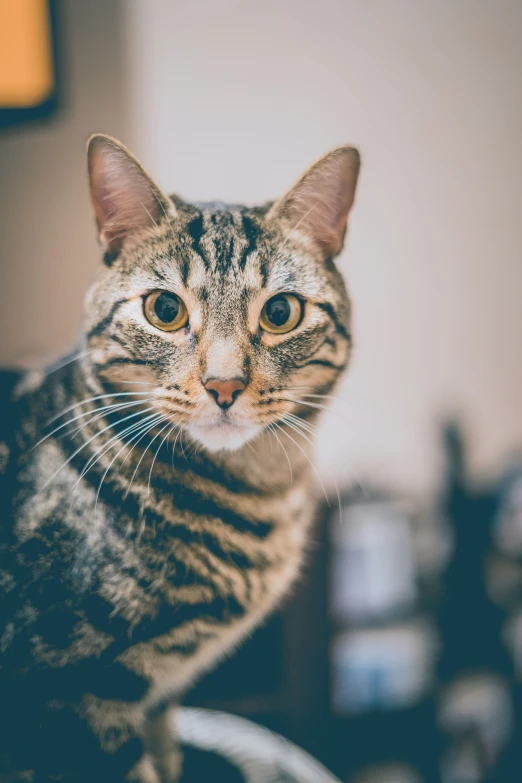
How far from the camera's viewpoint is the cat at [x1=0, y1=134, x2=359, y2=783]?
41cm

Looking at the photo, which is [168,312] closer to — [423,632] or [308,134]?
[308,134]

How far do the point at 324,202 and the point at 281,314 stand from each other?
0.09m

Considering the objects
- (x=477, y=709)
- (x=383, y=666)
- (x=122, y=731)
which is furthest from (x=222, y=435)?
(x=477, y=709)

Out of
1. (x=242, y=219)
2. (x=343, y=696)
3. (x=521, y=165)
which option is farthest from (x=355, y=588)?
(x=242, y=219)

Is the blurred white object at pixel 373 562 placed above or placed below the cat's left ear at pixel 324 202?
below

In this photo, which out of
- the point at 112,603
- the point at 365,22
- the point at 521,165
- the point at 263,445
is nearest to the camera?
the point at 112,603

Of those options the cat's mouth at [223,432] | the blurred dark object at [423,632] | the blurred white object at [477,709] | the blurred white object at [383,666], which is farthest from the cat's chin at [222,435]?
the blurred white object at [477,709]

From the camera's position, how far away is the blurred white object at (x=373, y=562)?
128cm

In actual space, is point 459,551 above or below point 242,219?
below

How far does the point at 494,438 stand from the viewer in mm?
1534

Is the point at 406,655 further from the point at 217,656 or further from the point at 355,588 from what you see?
the point at 217,656

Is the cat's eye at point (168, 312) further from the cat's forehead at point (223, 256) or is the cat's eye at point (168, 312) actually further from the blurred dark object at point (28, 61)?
the blurred dark object at point (28, 61)

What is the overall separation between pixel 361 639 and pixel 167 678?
0.95 metres

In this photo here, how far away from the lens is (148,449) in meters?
0.47
